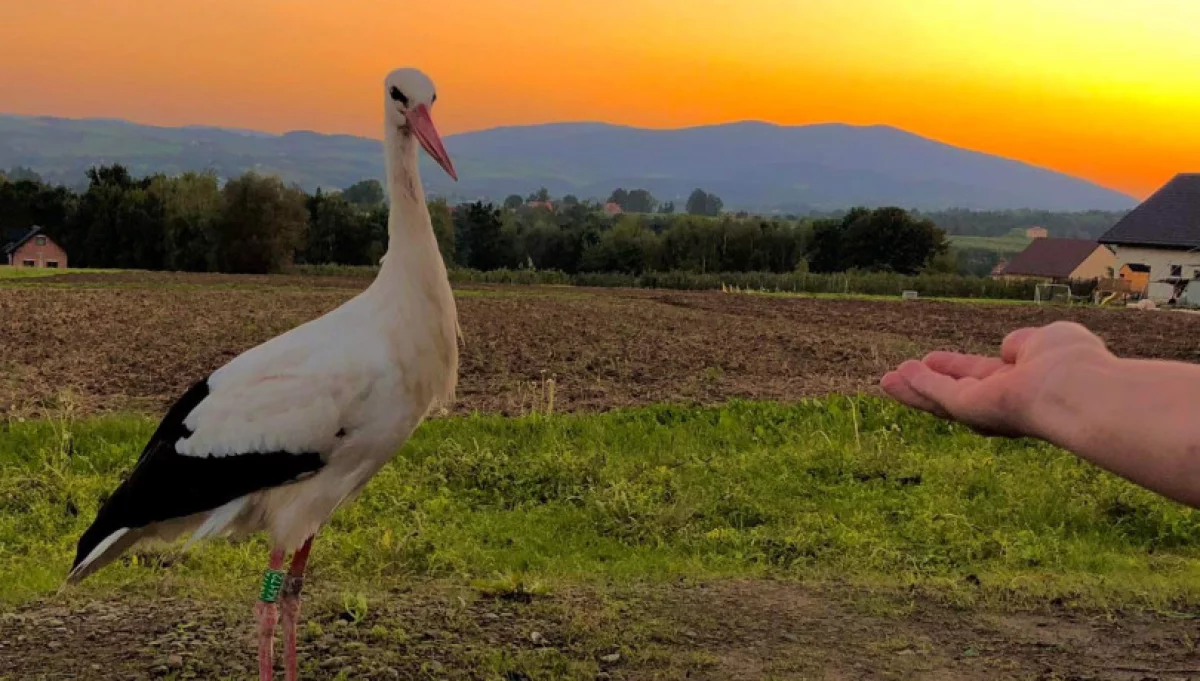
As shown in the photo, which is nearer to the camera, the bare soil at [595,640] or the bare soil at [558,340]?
the bare soil at [595,640]

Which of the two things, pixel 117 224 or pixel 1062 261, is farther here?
pixel 1062 261

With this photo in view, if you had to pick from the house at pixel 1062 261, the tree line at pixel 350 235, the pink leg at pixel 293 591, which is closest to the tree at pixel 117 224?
the tree line at pixel 350 235

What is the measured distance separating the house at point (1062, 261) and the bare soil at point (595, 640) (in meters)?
89.2

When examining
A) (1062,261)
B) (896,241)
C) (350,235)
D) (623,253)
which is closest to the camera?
(350,235)

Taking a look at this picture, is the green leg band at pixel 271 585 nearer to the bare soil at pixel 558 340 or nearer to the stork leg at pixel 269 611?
the stork leg at pixel 269 611

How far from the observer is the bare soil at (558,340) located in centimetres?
1600

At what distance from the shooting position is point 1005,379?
2.24m

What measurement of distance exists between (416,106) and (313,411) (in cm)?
150

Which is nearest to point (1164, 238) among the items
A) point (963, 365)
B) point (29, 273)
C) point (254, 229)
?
point (254, 229)

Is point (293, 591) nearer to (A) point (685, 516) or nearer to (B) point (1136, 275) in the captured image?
(A) point (685, 516)

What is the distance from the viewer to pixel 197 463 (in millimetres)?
4355

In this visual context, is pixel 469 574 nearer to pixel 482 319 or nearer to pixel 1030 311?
pixel 482 319

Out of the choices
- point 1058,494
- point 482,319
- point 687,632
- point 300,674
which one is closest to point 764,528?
point 687,632

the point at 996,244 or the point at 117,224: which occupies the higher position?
the point at 996,244
